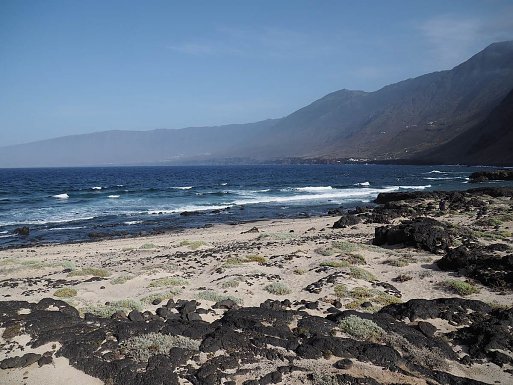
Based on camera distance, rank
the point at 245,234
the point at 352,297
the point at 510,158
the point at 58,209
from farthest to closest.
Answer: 1. the point at 510,158
2. the point at 58,209
3. the point at 245,234
4. the point at 352,297

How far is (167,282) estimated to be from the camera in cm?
1327

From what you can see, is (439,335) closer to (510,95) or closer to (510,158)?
(510,158)

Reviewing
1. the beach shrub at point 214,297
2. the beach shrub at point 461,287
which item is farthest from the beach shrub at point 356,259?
the beach shrub at point 214,297

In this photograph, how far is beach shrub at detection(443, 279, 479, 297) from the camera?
464 inches

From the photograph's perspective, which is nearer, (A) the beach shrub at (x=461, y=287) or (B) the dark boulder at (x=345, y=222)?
(A) the beach shrub at (x=461, y=287)

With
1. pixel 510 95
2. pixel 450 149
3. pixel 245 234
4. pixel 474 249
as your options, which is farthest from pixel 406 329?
pixel 450 149

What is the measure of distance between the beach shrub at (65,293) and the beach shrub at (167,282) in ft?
7.64

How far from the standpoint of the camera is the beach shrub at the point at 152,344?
313 inches

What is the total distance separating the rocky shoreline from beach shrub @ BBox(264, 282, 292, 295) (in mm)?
33

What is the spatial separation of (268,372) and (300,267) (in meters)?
7.93

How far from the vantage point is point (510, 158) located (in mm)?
116188

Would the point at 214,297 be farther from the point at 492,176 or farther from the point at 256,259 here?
the point at 492,176

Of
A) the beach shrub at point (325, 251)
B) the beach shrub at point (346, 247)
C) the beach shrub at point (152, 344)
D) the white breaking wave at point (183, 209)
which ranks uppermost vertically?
the beach shrub at point (152, 344)

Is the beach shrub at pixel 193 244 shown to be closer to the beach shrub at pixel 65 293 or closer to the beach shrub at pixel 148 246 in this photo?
the beach shrub at pixel 148 246
